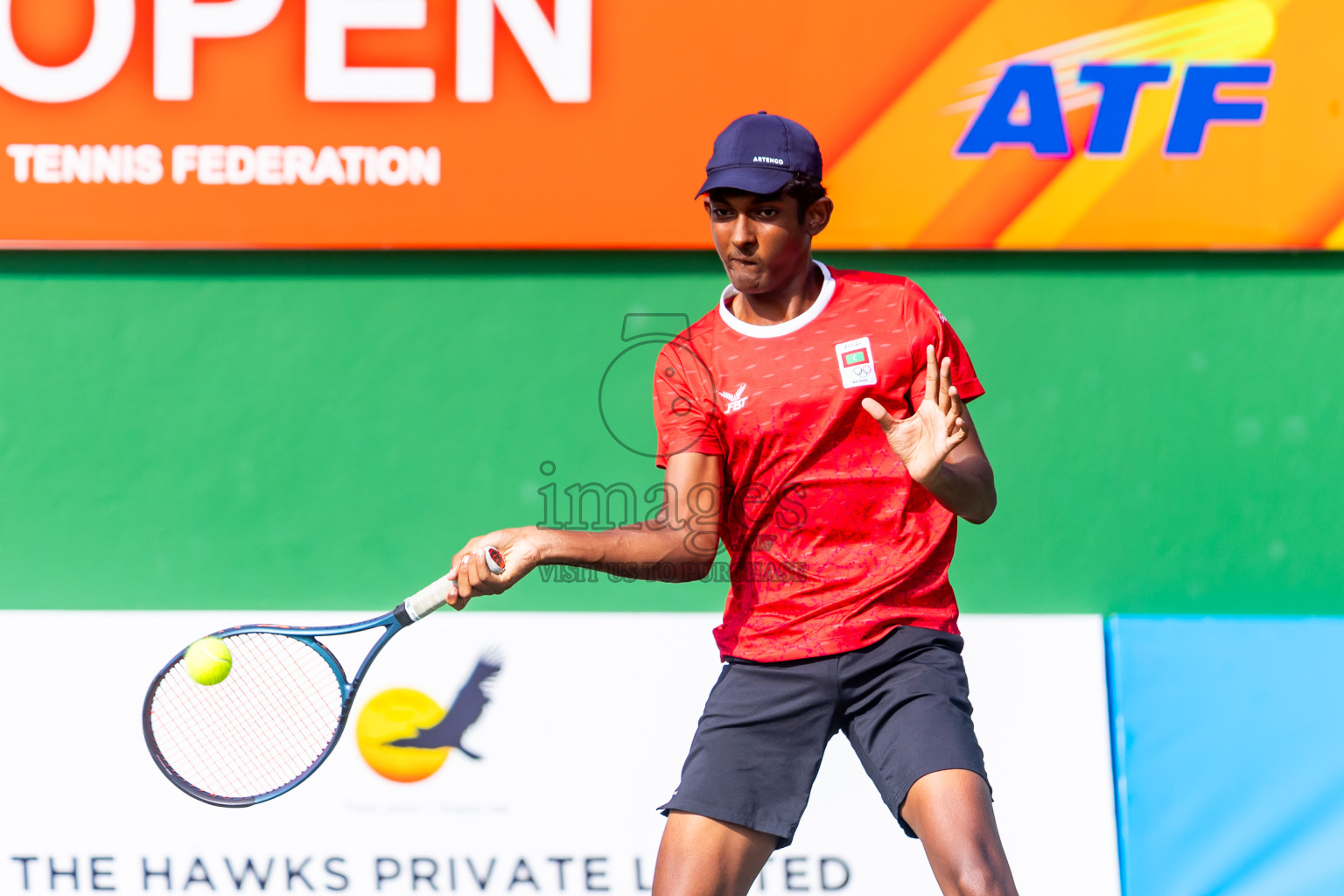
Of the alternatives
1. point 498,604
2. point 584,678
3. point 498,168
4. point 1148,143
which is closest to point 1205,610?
point 1148,143

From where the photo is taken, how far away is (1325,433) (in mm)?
4359

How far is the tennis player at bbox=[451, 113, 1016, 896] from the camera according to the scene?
7.94 feet

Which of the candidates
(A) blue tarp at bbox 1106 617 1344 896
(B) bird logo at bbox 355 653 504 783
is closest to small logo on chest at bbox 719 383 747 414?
(B) bird logo at bbox 355 653 504 783

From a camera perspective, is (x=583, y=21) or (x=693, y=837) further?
(x=583, y=21)

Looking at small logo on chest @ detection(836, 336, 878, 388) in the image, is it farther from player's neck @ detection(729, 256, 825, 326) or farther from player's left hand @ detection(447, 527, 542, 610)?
player's left hand @ detection(447, 527, 542, 610)

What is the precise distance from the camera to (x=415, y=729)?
12.8 ft

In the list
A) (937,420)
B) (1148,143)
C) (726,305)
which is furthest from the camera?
(1148,143)

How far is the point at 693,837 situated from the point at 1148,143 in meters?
2.94

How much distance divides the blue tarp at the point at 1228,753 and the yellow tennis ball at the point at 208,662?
2.58m

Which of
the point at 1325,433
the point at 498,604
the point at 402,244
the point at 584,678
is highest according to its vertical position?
the point at 402,244

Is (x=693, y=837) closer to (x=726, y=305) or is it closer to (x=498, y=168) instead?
(x=726, y=305)

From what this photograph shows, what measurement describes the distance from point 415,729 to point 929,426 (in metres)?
2.14

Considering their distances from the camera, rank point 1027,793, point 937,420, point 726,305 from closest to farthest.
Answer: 1. point 937,420
2. point 726,305
3. point 1027,793

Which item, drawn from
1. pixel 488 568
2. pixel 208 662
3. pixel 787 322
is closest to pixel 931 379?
pixel 787 322
